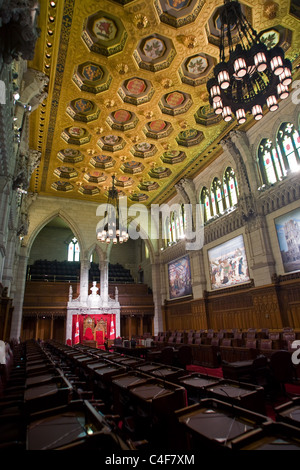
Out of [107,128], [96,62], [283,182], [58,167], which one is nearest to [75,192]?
[58,167]

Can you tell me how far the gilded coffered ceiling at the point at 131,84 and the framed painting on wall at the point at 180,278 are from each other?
553 centimetres

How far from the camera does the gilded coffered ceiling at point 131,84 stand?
7.81m

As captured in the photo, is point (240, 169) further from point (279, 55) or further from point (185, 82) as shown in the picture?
Answer: point (279, 55)

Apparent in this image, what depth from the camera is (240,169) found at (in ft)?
40.2

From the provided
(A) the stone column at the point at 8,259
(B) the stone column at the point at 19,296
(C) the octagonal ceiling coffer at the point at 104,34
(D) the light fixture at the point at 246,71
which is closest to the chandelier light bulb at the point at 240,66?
(D) the light fixture at the point at 246,71

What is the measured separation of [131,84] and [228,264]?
9256 mm

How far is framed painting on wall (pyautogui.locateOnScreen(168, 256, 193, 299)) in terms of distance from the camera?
53.5ft

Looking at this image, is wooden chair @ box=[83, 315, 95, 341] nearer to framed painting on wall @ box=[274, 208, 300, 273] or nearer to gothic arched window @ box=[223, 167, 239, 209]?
gothic arched window @ box=[223, 167, 239, 209]

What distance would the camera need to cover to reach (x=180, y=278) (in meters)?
17.2

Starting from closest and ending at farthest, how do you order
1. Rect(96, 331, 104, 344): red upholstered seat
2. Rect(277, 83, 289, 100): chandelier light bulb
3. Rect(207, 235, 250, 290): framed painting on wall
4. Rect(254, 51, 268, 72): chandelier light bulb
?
Rect(254, 51, 268, 72): chandelier light bulb, Rect(277, 83, 289, 100): chandelier light bulb, Rect(207, 235, 250, 290): framed painting on wall, Rect(96, 331, 104, 344): red upholstered seat

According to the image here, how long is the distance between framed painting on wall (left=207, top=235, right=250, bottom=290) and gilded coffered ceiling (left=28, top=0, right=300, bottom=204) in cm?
516

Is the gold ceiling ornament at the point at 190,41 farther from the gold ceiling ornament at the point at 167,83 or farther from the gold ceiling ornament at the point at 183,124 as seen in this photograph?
the gold ceiling ornament at the point at 183,124

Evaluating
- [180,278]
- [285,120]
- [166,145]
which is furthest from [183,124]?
[180,278]

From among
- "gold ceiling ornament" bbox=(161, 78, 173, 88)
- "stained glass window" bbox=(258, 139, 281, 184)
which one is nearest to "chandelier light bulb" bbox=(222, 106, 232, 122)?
"gold ceiling ornament" bbox=(161, 78, 173, 88)
